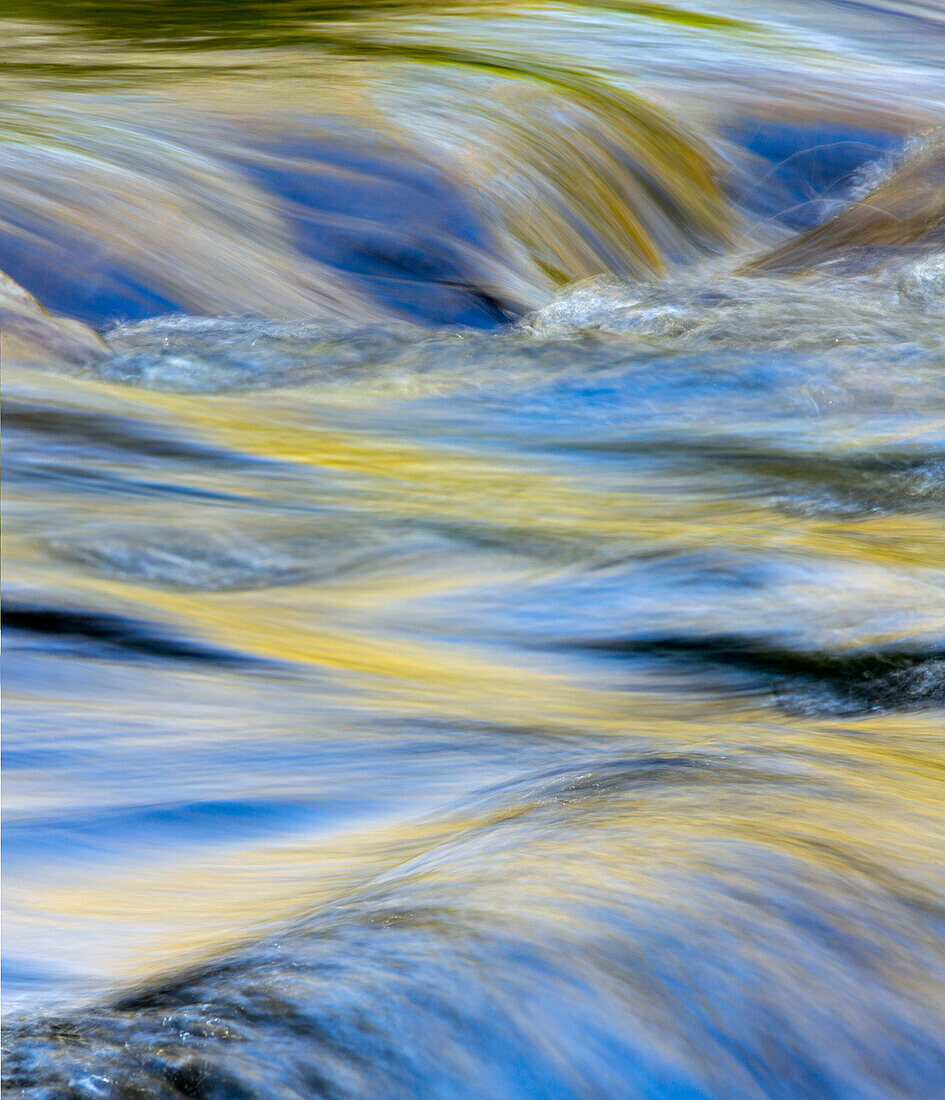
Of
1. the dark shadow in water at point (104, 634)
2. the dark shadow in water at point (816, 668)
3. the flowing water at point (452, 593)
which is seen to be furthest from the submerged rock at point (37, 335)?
the dark shadow in water at point (816, 668)

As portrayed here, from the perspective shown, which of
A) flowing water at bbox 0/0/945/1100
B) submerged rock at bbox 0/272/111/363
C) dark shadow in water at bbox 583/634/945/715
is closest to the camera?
flowing water at bbox 0/0/945/1100

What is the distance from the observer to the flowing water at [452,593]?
1.48 m

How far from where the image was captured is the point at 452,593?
3.18 m

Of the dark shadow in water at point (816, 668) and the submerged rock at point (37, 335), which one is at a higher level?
the submerged rock at point (37, 335)

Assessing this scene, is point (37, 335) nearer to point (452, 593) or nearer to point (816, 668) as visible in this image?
point (452, 593)

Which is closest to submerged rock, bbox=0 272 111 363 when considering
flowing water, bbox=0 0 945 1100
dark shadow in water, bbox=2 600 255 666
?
flowing water, bbox=0 0 945 1100

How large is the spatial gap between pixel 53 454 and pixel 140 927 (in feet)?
6.26

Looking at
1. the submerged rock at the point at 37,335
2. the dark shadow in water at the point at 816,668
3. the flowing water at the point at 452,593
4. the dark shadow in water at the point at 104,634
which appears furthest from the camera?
the submerged rock at the point at 37,335

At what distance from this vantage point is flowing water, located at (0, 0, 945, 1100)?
4.85 ft

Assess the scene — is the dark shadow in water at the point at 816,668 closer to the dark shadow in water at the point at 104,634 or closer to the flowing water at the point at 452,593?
the flowing water at the point at 452,593

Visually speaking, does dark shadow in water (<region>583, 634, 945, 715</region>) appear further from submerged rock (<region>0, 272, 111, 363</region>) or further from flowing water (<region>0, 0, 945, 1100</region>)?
submerged rock (<region>0, 272, 111, 363</region>)

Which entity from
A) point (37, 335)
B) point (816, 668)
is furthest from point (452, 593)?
point (37, 335)

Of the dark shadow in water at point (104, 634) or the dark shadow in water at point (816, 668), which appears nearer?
the dark shadow in water at point (104, 634)

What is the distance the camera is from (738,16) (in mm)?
10492
